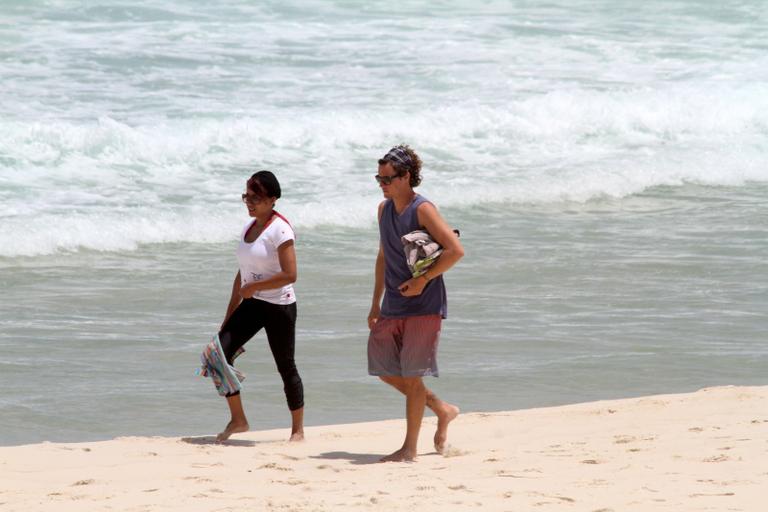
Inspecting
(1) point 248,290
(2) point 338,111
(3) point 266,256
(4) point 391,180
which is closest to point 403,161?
(4) point 391,180

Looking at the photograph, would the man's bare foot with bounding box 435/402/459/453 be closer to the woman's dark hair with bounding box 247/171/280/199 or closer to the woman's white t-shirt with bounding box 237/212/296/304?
the woman's white t-shirt with bounding box 237/212/296/304

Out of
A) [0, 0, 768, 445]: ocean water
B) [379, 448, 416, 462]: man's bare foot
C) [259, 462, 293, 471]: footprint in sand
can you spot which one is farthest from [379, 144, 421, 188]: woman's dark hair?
[0, 0, 768, 445]: ocean water

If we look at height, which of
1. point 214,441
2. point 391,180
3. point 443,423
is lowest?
point 214,441

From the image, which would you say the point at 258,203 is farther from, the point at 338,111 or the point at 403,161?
the point at 338,111

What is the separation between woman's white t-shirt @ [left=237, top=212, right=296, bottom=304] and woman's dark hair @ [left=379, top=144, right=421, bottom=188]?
0.85 meters

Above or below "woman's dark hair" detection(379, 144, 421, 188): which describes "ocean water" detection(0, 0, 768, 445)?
below

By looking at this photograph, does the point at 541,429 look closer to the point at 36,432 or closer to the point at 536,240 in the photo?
the point at 36,432

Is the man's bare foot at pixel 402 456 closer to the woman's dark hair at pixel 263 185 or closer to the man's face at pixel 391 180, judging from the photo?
the man's face at pixel 391 180

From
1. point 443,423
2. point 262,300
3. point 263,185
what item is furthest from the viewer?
point 262,300

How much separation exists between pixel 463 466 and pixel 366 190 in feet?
32.1

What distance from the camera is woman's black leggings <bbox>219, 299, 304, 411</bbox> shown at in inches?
266

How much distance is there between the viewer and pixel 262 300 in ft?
22.1

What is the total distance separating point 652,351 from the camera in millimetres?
8891

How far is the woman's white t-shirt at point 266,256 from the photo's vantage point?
6.63m
